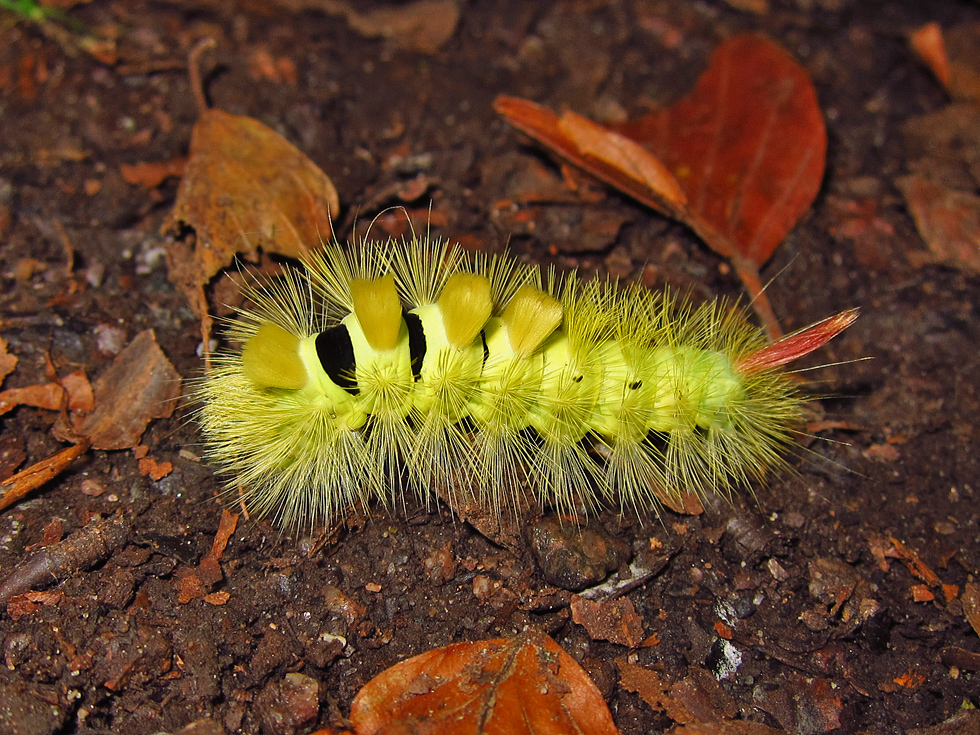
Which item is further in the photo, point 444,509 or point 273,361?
point 444,509

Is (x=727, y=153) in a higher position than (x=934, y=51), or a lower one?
lower

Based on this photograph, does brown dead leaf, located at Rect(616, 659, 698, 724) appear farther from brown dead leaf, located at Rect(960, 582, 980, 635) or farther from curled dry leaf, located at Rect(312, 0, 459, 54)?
curled dry leaf, located at Rect(312, 0, 459, 54)

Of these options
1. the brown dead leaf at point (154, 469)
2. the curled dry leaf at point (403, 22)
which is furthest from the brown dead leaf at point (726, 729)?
the curled dry leaf at point (403, 22)

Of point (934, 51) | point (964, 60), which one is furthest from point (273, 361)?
point (964, 60)

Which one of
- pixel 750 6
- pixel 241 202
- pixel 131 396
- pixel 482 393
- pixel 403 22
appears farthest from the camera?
pixel 750 6

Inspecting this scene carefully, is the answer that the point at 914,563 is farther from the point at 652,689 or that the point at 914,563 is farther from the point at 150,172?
the point at 150,172

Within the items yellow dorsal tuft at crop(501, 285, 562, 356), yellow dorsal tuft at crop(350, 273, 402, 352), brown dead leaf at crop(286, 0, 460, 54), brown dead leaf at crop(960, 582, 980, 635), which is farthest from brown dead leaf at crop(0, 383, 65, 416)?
brown dead leaf at crop(960, 582, 980, 635)

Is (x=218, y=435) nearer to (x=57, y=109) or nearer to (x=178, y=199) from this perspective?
(x=178, y=199)
